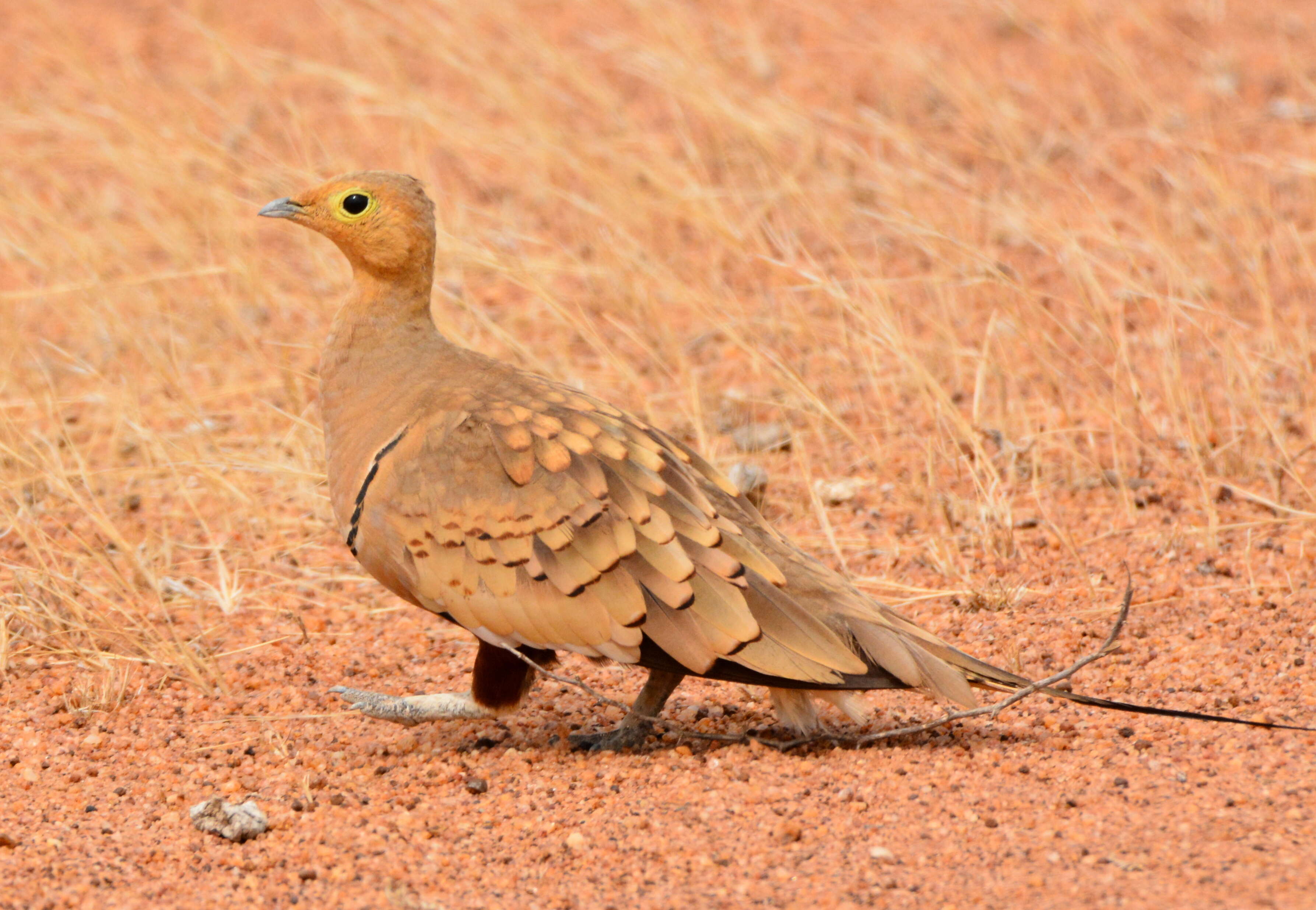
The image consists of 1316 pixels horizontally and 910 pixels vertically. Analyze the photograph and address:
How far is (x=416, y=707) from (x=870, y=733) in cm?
128

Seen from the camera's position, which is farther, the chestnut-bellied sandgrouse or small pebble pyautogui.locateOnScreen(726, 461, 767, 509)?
small pebble pyautogui.locateOnScreen(726, 461, 767, 509)

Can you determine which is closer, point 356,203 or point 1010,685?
point 1010,685

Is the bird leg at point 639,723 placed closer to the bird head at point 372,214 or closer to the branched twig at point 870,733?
the branched twig at point 870,733

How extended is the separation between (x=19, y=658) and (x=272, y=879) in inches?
70.8

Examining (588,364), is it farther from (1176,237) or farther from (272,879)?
(272,879)

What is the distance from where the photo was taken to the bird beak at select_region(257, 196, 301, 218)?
4.50 meters

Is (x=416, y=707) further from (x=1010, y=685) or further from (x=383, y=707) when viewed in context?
(x=1010, y=685)

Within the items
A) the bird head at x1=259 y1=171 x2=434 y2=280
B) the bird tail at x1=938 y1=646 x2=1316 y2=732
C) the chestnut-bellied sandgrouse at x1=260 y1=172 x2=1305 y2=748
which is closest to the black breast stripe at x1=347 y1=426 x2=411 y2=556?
the chestnut-bellied sandgrouse at x1=260 y1=172 x2=1305 y2=748

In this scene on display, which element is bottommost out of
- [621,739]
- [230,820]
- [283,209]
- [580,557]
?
[230,820]

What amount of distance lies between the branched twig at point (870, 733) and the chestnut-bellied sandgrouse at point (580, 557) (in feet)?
0.18

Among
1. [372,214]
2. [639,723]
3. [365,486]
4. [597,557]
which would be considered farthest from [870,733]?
[372,214]

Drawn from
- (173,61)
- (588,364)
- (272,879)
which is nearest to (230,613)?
(272,879)

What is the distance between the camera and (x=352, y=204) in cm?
451

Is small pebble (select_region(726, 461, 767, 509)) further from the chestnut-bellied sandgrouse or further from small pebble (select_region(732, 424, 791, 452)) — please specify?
the chestnut-bellied sandgrouse
